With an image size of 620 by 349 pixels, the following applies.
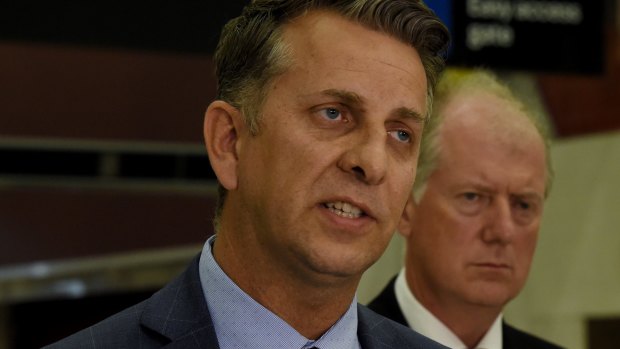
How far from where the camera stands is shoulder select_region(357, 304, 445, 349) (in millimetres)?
1688

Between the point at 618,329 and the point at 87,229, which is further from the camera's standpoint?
the point at 87,229

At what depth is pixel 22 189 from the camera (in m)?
9.01

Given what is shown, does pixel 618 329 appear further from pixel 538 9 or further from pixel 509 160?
pixel 509 160

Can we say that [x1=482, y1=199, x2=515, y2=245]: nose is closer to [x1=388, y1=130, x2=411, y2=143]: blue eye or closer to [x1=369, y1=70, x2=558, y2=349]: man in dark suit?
Answer: [x1=369, y1=70, x2=558, y2=349]: man in dark suit

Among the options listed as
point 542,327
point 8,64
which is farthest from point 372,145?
point 8,64

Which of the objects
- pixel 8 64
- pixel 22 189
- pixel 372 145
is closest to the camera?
pixel 372 145

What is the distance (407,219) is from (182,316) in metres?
0.77

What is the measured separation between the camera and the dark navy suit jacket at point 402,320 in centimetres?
215

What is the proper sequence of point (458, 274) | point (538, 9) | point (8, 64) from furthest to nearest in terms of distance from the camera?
point (8, 64), point (538, 9), point (458, 274)

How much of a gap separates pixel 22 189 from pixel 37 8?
6.02 m

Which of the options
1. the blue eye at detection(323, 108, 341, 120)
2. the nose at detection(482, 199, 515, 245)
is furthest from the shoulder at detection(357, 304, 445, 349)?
the nose at detection(482, 199, 515, 245)

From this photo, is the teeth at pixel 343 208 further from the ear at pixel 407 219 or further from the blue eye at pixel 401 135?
the ear at pixel 407 219

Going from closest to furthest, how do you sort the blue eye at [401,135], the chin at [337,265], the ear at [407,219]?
1. the chin at [337,265]
2. the blue eye at [401,135]
3. the ear at [407,219]

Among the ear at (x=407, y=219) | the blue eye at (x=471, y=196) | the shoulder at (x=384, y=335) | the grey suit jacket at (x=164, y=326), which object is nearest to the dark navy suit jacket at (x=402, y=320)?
the ear at (x=407, y=219)
